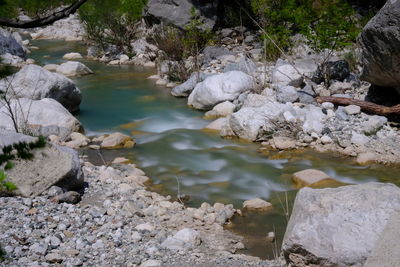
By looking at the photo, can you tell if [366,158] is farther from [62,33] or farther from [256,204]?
[62,33]

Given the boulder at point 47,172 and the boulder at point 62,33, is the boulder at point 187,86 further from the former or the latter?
the boulder at point 62,33

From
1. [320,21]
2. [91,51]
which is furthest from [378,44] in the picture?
[91,51]

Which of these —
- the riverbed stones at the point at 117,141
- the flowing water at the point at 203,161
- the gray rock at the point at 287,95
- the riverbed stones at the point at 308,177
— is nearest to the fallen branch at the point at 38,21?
the flowing water at the point at 203,161

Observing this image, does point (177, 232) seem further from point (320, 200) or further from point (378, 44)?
point (378, 44)

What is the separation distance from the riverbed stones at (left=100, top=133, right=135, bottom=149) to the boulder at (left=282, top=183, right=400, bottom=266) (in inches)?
154

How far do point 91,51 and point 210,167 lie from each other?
8.48 m

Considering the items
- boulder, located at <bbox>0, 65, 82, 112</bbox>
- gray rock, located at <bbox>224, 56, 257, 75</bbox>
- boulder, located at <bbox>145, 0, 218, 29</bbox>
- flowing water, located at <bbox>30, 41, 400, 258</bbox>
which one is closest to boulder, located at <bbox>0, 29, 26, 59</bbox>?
boulder, located at <bbox>145, 0, 218, 29</bbox>

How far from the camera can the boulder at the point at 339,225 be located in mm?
3271

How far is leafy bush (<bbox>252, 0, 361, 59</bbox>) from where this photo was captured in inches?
334

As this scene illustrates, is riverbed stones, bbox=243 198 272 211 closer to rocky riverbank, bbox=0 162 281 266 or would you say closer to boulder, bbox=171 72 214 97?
rocky riverbank, bbox=0 162 281 266

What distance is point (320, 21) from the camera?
9.05 meters

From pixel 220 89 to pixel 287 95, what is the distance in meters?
1.21

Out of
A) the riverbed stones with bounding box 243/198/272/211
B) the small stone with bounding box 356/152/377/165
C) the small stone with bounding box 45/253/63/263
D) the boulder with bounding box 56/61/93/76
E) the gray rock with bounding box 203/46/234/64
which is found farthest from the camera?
the gray rock with bounding box 203/46/234/64

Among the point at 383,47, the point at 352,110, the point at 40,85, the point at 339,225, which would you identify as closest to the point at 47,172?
the point at 339,225
